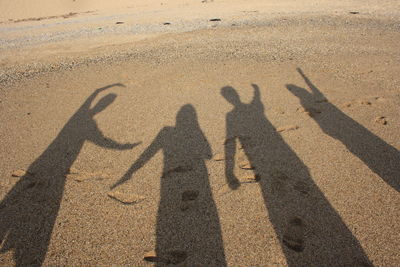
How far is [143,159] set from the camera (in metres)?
3.02

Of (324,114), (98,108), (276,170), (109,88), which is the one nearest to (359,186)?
(276,170)

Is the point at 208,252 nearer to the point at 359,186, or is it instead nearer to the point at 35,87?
the point at 359,186

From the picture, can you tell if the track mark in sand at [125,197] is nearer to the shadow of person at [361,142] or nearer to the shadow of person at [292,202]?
the shadow of person at [292,202]

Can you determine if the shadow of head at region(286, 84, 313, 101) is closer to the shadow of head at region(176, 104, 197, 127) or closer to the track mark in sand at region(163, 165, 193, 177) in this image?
the shadow of head at region(176, 104, 197, 127)

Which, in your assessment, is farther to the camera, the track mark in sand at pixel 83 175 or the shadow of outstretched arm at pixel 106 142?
the shadow of outstretched arm at pixel 106 142

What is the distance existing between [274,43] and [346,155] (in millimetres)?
4736

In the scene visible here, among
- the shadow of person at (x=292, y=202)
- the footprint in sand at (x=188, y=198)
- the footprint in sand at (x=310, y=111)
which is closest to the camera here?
the shadow of person at (x=292, y=202)

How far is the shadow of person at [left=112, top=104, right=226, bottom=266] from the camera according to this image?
77.9 inches

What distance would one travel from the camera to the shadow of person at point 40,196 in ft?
6.96

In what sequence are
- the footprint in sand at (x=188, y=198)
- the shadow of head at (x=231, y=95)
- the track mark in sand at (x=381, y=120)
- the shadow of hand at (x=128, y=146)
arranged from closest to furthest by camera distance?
the footprint in sand at (x=188, y=198) < the shadow of hand at (x=128, y=146) < the track mark in sand at (x=381, y=120) < the shadow of head at (x=231, y=95)

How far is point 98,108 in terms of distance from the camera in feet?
13.8

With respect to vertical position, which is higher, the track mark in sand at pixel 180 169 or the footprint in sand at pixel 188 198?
the track mark in sand at pixel 180 169

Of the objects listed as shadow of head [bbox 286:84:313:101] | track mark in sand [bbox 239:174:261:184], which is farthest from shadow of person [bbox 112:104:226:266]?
shadow of head [bbox 286:84:313:101]

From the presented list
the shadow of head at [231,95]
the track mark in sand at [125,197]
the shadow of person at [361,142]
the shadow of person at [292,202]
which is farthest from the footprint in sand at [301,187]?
the shadow of head at [231,95]
